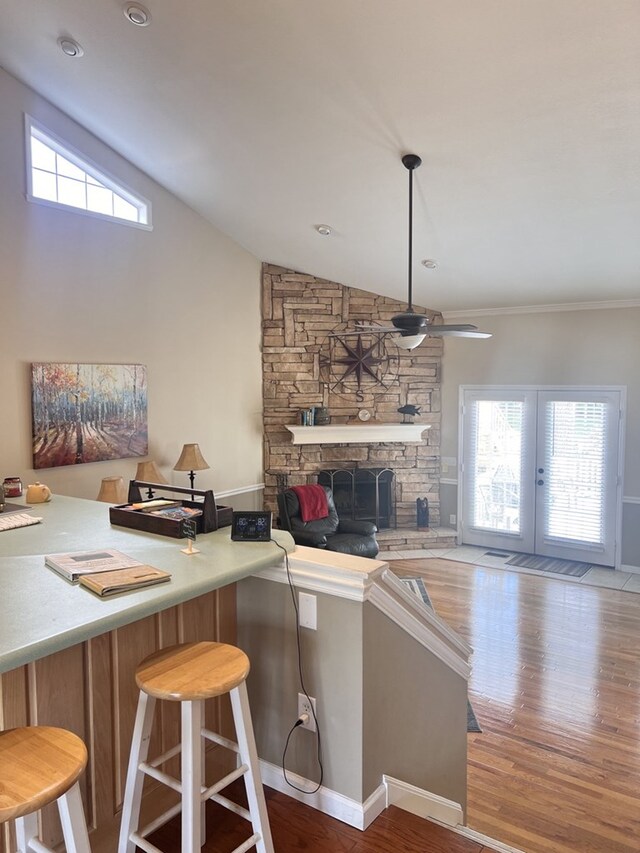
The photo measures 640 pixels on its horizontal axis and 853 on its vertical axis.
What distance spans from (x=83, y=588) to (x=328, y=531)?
4.61 meters

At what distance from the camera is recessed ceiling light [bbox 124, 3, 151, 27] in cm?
331

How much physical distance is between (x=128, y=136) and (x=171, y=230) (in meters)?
1.04

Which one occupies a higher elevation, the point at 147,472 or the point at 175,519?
the point at 175,519

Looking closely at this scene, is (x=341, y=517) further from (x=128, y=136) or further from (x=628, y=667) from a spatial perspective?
(x=128, y=136)

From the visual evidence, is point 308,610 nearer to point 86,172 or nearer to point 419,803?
point 419,803

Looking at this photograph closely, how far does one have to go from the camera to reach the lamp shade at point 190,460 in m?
5.55

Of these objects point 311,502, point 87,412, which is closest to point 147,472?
point 87,412

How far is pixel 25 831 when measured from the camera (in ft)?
4.63

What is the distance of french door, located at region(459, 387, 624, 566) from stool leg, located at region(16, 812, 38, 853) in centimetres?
649

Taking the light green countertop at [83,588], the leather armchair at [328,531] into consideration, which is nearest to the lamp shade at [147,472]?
the leather armchair at [328,531]

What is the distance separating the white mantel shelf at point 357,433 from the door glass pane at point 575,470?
5.02 feet

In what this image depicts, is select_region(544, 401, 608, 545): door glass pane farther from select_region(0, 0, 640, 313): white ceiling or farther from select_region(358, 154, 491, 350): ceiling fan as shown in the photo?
select_region(358, 154, 491, 350): ceiling fan

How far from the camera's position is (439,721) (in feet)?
8.64

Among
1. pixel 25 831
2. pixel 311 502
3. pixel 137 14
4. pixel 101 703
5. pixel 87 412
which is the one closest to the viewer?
pixel 25 831
